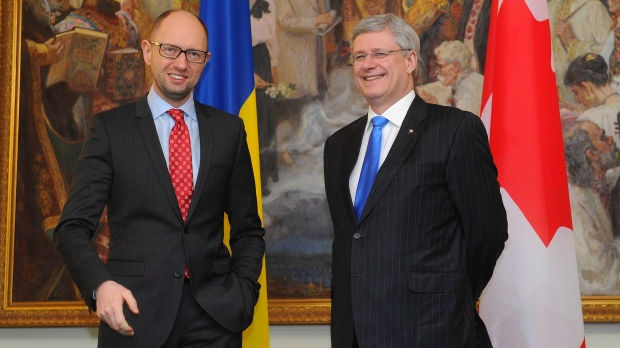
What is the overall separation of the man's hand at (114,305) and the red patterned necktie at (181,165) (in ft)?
1.40

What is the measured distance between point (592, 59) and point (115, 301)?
10.3 feet

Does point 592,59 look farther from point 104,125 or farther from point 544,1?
point 104,125

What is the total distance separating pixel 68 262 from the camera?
2.38m

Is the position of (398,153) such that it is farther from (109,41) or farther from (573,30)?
(109,41)

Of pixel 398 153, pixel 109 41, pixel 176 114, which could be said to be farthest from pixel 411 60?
pixel 109 41

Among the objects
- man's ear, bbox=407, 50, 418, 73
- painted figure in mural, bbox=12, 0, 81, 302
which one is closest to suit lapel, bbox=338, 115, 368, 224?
man's ear, bbox=407, 50, 418, 73

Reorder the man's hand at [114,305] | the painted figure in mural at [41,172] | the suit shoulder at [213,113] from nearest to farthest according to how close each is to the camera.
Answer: the man's hand at [114,305] < the suit shoulder at [213,113] < the painted figure in mural at [41,172]

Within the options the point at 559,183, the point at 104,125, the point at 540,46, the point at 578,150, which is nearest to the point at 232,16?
the point at 104,125

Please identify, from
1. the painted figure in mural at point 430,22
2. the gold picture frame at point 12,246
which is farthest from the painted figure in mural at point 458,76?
the gold picture frame at point 12,246

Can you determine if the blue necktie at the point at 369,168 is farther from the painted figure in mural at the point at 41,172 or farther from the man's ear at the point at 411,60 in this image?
the painted figure in mural at the point at 41,172

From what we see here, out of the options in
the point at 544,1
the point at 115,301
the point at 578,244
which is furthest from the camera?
the point at 578,244

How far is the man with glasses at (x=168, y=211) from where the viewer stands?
8.00ft

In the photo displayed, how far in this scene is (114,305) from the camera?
2.13 meters

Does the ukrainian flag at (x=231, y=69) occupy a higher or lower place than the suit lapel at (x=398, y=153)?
higher
